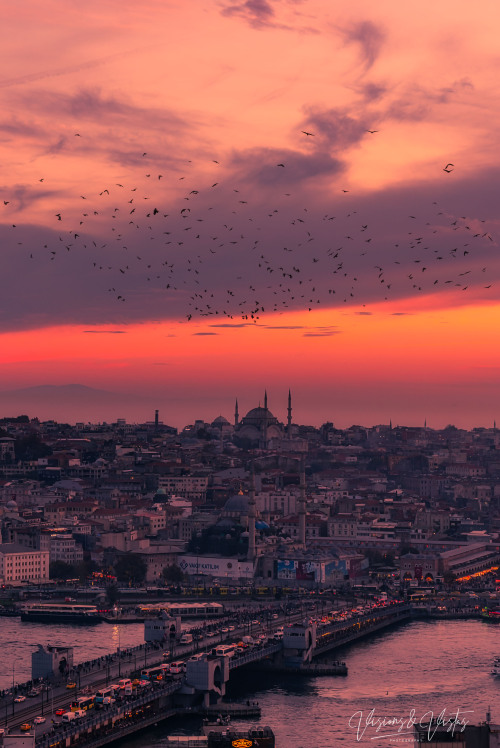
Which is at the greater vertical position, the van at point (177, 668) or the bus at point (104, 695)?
the van at point (177, 668)

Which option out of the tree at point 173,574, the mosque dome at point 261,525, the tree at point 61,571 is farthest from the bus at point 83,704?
the mosque dome at point 261,525

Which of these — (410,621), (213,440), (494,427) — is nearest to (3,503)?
(410,621)

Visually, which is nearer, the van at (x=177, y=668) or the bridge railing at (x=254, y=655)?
the van at (x=177, y=668)

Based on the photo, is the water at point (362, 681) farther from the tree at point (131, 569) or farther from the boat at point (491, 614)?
the tree at point (131, 569)

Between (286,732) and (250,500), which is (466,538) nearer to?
(250,500)

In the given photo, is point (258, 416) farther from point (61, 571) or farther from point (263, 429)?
point (61, 571)

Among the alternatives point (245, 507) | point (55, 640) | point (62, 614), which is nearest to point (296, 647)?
point (55, 640)
